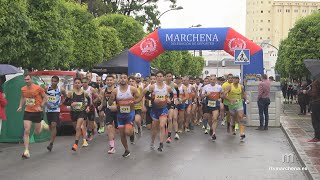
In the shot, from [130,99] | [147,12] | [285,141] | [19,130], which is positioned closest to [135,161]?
[130,99]

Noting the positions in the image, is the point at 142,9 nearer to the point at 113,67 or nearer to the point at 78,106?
the point at 113,67

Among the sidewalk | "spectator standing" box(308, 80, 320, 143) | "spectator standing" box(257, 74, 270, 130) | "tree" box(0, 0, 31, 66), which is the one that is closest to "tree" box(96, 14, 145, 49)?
the sidewalk

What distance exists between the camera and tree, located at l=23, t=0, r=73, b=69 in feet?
61.5

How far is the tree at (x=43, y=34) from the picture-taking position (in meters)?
18.8

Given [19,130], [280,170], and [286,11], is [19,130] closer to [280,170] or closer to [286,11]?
[280,170]

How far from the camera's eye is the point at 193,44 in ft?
78.4

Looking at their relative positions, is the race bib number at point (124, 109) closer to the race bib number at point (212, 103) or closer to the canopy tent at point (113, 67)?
the race bib number at point (212, 103)

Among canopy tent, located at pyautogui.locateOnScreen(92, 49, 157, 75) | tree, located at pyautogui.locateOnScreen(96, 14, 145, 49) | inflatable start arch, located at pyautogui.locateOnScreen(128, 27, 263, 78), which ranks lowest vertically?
canopy tent, located at pyautogui.locateOnScreen(92, 49, 157, 75)

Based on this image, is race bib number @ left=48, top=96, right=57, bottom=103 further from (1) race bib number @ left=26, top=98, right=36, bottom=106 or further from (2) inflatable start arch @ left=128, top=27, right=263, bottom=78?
(2) inflatable start arch @ left=128, top=27, right=263, bottom=78

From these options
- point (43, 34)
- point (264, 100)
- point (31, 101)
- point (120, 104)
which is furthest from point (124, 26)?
point (120, 104)

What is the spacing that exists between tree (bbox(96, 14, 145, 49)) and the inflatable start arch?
1661 cm

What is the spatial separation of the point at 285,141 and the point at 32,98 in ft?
22.7

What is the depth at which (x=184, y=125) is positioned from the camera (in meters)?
17.7

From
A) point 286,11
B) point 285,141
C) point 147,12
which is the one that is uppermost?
point 286,11
